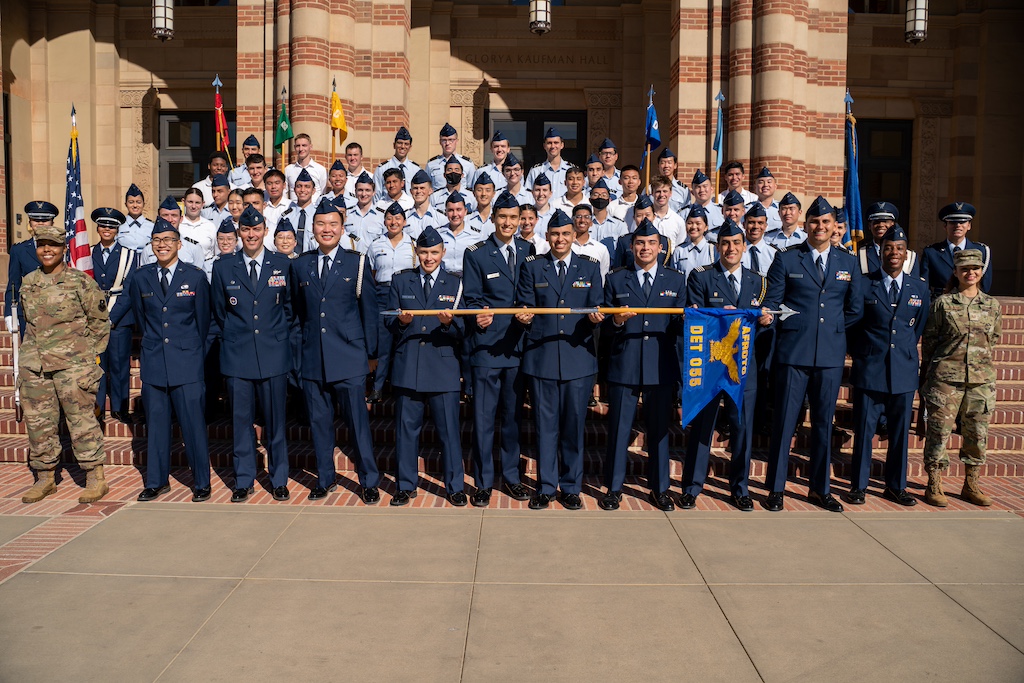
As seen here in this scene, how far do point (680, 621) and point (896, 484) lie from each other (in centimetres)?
321

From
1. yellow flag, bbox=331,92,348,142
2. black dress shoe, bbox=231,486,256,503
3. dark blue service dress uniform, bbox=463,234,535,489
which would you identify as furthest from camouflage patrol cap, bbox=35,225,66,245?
yellow flag, bbox=331,92,348,142

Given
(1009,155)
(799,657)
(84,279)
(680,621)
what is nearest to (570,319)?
(680,621)

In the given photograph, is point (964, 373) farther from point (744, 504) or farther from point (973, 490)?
point (744, 504)

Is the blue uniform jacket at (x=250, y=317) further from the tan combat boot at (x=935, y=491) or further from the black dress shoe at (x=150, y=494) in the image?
the tan combat boot at (x=935, y=491)

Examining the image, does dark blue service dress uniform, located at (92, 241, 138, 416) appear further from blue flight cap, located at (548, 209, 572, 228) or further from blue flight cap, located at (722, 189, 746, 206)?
blue flight cap, located at (722, 189, 746, 206)

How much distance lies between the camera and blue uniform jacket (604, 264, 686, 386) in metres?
6.29

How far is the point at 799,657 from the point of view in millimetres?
3930

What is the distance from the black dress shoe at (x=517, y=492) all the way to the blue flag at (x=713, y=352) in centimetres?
147

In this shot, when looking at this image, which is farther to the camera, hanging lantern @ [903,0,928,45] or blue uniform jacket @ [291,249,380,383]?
hanging lantern @ [903,0,928,45]

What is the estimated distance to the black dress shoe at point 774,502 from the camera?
20.8ft

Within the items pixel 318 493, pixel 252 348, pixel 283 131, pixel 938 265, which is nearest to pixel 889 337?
pixel 938 265

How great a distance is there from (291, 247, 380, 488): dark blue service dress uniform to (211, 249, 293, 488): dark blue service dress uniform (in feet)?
0.62

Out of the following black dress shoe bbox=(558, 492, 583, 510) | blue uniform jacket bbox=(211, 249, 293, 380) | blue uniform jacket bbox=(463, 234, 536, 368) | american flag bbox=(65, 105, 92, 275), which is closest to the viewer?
black dress shoe bbox=(558, 492, 583, 510)

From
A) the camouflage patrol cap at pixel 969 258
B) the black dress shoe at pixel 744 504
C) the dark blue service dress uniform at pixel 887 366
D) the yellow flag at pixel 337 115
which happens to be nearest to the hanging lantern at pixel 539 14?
the yellow flag at pixel 337 115
